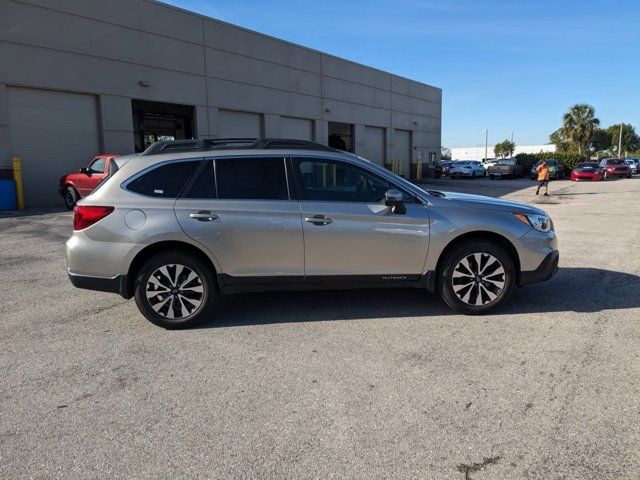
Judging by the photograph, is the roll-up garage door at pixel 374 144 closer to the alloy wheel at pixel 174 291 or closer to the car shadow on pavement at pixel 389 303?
the car shadow on pavement at pixel 389 303

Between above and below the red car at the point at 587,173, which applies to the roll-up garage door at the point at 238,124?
above

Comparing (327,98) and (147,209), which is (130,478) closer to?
(147,209)

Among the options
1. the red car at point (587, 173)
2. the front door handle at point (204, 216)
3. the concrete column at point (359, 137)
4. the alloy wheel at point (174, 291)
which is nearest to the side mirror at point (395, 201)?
the front door handle at point (204, 216)

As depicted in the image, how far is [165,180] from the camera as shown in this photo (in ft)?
15.4

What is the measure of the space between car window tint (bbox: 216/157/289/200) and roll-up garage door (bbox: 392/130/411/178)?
30840 mm

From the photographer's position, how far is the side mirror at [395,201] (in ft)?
15.4

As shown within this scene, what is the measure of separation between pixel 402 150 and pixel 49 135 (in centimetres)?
2498

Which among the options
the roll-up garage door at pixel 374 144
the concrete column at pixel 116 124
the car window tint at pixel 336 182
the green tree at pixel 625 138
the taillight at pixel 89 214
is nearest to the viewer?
the taillight at pixel 89 214

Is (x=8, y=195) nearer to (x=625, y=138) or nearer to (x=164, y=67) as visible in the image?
(x=164, y=67)

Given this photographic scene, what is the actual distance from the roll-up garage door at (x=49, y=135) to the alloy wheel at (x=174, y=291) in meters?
15.2

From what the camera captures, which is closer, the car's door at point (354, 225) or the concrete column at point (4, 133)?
the car's door at point (354, 225)

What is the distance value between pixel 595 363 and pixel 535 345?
0.49 meters

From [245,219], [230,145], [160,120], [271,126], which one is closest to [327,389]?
[245,219]

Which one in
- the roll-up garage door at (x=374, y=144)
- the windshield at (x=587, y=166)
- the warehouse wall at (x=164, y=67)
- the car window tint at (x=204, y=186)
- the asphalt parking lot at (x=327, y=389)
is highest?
the warehouse wall at (x=164, y=67)
